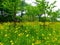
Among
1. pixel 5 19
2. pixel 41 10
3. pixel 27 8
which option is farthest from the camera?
pixel 27 8

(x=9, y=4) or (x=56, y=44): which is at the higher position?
(x=9, y=4)

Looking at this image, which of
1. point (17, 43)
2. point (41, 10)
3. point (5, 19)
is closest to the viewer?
point (17, 43)

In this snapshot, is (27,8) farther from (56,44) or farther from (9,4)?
(56,44)

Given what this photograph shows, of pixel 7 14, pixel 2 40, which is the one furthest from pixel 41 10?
pixel 2 40

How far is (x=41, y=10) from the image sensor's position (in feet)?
75.0

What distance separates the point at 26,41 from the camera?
42.5ft

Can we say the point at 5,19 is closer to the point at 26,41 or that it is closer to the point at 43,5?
the point at 43,5

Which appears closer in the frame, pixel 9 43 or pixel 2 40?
pixel 9 43

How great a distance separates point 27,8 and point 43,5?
29.6ft

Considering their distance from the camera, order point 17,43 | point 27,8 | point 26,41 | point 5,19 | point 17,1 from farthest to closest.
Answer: point 27,8 < point 5,19 < point 17,1 < point 26,41 < point 17,43

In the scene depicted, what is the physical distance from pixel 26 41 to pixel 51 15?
416 inches

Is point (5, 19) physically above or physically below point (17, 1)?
below

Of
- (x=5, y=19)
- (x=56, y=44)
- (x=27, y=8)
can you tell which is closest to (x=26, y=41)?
(x=56, y=44)

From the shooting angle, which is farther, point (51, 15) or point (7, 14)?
point (7, 14)
